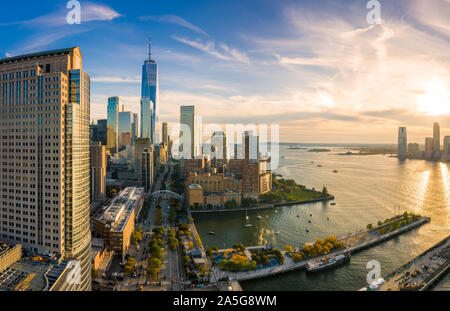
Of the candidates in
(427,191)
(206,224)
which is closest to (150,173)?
(206,224)

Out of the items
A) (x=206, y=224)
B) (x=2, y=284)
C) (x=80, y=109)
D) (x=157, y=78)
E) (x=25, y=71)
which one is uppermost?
(x=157, y=78)

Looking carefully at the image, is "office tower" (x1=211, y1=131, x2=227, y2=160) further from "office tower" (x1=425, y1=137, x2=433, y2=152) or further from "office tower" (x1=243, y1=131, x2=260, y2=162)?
"office tower" (x1=425, y1=137, x2=433, y2=152)

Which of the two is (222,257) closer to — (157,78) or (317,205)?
(317,205)

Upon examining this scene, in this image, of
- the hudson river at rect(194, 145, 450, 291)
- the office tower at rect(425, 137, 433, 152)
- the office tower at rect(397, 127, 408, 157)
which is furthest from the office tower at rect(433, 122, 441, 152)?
the hudson river at rect(194, 145, 450, 291)

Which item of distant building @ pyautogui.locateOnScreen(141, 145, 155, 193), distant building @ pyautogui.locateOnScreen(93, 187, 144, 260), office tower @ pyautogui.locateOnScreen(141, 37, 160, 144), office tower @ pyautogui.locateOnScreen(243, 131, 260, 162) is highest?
office tower @ pyautogui.locateOnScreen(141, 37, 160, 144)

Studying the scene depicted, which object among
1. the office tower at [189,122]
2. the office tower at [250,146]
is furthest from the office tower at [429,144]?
the office tower at [189,122]

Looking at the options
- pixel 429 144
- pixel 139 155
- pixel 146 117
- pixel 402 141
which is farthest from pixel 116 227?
pixel 402 141
